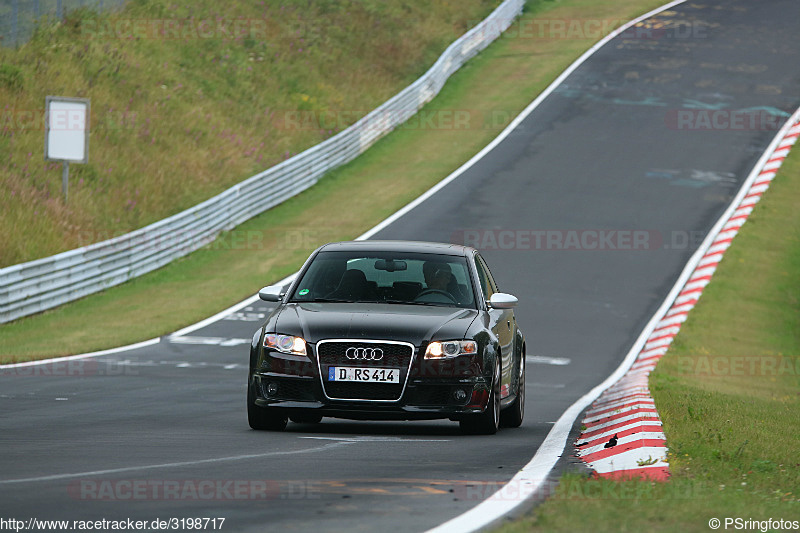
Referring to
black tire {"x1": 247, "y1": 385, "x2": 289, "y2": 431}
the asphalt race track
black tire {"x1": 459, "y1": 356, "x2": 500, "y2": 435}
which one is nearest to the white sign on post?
the asphalt race track

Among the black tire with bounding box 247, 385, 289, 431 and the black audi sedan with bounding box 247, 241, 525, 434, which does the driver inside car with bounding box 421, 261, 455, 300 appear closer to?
the black audi sedan with bounding box 247, 241, 525, 434

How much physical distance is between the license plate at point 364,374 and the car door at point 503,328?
3.77 feet

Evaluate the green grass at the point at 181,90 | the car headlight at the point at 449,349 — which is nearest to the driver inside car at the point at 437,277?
the car headlight at the point at 449,349

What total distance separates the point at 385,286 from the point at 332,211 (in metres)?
20.9

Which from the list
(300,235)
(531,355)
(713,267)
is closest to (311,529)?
(531,355)

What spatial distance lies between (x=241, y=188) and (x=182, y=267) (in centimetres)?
429

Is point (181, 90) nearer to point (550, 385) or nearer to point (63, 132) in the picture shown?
point (63, 132)

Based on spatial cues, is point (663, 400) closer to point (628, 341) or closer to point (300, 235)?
point (628, 341)

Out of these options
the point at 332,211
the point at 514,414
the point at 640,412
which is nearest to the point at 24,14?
the point at 332,211

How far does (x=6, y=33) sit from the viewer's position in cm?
3219

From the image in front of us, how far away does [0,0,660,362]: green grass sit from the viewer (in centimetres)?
2145

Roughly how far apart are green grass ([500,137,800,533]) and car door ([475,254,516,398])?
4.48 feet

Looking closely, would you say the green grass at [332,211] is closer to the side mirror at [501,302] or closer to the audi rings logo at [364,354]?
the side mirror at [501,302]

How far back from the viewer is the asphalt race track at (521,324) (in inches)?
276
